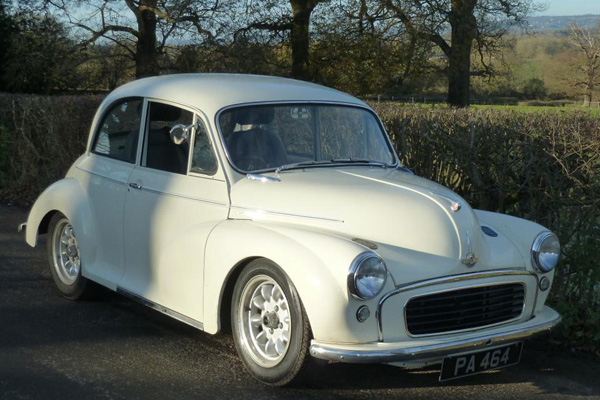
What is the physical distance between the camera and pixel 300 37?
21.4 meters

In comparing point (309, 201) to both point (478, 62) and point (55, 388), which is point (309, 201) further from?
point (478, 62)

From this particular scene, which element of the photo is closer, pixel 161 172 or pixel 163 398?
pixel 163 398

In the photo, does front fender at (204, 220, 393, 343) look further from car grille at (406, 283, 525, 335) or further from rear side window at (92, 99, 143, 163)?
rear side window at (92, 99, 143, 163)

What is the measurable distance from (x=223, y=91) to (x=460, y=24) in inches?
686

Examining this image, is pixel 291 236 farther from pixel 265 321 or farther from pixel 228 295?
pixel 228 295

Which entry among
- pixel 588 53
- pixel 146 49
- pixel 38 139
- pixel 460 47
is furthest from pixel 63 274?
pixel 588 53

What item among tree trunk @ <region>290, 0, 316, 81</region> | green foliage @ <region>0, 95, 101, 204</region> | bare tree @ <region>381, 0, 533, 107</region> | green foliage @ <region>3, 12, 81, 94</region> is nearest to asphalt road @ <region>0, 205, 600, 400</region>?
green foliage @ <region>0, 95, 101, 204</region>

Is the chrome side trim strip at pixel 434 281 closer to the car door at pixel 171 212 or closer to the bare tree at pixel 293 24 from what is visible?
the car door at pixel 171 212

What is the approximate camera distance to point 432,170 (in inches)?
316

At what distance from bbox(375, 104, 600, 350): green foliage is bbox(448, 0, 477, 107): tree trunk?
46.8 feet

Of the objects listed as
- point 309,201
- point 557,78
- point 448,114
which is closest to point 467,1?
point 448,114

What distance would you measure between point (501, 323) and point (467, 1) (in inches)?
718

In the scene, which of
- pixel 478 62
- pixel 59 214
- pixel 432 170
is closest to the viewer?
pixel 59 214

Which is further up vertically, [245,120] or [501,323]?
[245,120]
